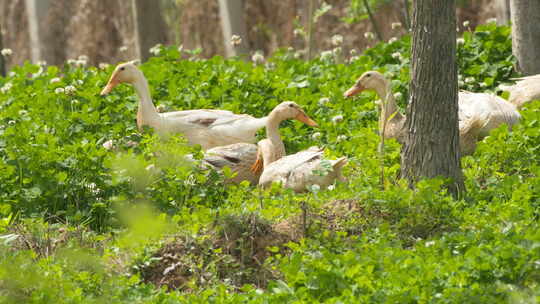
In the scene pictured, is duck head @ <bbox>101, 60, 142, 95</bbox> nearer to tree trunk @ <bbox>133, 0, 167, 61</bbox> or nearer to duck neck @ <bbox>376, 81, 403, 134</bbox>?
duck neck @ <bbox>376, 81, 403, 134</bbox>

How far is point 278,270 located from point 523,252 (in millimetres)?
1505

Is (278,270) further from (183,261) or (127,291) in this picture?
(127,291)

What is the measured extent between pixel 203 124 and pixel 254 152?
68 cm

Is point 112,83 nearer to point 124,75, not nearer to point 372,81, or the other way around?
point 124,75

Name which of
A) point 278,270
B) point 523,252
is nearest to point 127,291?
point 278,270

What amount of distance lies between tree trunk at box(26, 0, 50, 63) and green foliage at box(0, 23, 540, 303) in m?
9.85

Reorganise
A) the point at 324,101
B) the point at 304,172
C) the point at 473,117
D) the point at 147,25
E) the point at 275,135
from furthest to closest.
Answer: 1. the point at 147,25
2. the point at 324,101
3. the point at 275,135
4. the point at 473,117
5. the point at 304,172

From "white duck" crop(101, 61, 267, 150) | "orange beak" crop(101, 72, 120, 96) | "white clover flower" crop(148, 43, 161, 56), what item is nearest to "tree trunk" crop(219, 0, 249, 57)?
"white clover flower" crop(148, 43, 161, 56)

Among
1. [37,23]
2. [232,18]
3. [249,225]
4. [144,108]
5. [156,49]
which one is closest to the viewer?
[249,225]

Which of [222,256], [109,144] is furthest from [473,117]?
[109,144]

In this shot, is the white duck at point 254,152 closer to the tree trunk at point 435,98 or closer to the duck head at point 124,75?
the duck head at point 124,75

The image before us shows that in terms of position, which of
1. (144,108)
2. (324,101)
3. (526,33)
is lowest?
(324,101)

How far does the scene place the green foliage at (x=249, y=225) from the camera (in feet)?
14.7

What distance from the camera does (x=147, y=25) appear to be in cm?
1315
